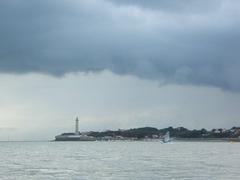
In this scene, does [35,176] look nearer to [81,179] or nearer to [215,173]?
[81,179]

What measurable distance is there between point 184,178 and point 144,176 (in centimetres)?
605

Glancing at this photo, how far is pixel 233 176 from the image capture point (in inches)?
3132

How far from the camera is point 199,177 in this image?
76.8m

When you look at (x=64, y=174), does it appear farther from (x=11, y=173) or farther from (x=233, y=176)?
(x=233, y=176)

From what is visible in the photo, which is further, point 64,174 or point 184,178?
point 64,174

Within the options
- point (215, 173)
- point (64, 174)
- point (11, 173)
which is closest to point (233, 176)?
point (215, 173)

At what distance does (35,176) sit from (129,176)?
38.5ft

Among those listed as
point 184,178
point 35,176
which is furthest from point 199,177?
point 35,176

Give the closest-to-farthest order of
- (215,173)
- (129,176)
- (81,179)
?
(81,179), (129,176), (215,173)

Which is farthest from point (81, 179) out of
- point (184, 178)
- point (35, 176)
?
point (184, 178)

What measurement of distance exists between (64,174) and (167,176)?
13.9m

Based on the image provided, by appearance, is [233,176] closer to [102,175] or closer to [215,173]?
[215,173]

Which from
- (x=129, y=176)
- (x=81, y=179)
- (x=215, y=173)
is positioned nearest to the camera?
(x=81, y=179)

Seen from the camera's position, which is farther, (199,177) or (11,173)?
(11,173)
